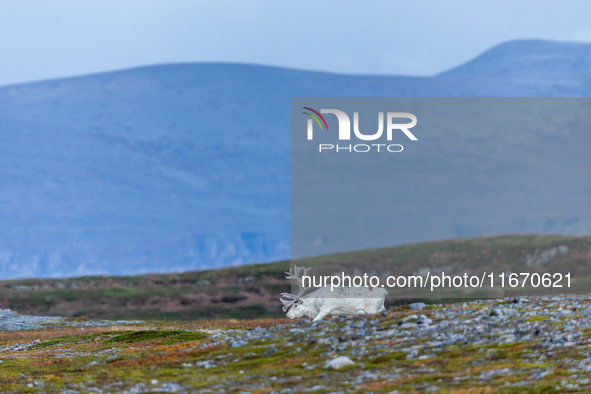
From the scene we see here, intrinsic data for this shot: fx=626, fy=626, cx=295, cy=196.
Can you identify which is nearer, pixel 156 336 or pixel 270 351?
pixel 270 351

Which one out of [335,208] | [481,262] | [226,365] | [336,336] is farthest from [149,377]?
[335,208]

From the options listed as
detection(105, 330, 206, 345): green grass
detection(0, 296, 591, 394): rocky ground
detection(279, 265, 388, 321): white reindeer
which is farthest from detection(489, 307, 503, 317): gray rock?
detection(105, 330, 206, 345): green grass

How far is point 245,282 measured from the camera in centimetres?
9881

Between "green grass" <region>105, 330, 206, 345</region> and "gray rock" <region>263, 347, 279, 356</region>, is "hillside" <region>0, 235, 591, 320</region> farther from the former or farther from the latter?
"gray rock" <region>263, 347, 279, 356</region>

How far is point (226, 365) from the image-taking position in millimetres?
22484

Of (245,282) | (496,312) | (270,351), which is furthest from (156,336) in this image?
(245,282)

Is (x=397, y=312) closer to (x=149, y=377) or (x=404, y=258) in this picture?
(x=149, y=377)

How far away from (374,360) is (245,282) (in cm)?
7919

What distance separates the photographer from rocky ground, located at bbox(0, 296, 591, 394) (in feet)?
57.8

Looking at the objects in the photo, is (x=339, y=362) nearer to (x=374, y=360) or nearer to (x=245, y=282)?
(x=374, y=360)

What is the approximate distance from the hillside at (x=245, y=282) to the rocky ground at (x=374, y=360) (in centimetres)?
5415

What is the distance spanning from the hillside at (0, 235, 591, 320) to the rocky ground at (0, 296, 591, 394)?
5415 centimetres

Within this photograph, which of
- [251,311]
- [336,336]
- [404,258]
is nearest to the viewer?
[336,336]

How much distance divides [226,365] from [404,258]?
81.4 metres
